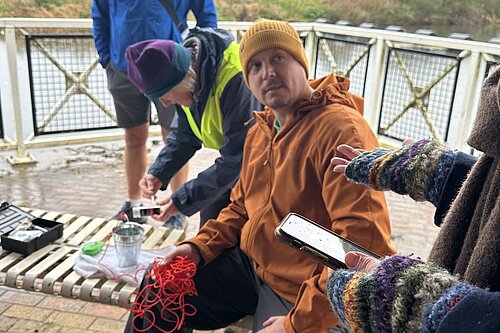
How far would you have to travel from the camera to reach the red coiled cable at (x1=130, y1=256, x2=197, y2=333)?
5.87 feet

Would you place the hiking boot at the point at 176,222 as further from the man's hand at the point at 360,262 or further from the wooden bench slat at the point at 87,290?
the man's hand at the point at 360,262

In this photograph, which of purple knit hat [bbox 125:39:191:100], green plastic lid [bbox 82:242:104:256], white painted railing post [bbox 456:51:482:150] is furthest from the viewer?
white painted railing post [bbox 456:51:482:150]

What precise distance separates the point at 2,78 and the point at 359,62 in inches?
137

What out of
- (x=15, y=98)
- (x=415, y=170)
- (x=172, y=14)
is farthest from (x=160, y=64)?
(x=15, y=98)

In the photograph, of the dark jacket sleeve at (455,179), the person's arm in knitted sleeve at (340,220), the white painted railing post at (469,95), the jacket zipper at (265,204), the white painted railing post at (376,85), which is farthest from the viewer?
the white painted railing post at (376,85)

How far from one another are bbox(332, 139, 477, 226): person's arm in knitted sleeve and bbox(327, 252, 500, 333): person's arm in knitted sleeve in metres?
0.27

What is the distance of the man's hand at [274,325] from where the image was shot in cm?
149

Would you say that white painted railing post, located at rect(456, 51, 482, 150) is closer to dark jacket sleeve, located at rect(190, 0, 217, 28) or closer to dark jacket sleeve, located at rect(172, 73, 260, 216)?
dark jacket sleeve, located at rect(190, 0, 217, 28)

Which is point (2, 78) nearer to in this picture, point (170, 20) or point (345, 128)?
point (170, 20)

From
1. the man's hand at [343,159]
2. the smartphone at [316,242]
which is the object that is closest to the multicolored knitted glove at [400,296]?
the smartphone at [316,242]

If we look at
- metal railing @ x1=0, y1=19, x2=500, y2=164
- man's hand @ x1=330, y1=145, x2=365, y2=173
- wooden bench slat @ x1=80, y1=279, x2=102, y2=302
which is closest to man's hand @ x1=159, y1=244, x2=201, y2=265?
wooden bench slat @ x1=80, y1=279, x2=102, y2=302

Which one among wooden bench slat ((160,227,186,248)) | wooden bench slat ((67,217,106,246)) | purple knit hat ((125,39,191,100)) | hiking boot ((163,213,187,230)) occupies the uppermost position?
purple knit hat ((125,39,191,100))

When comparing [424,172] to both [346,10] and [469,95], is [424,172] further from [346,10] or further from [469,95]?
[346,10]

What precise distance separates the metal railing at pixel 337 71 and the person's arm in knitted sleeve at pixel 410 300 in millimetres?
3981
